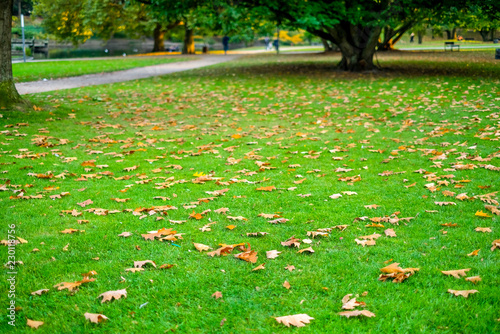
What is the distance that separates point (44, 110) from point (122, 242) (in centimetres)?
915

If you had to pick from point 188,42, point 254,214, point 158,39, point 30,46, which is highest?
point 158,39

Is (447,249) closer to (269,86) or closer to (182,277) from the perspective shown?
(182,277)

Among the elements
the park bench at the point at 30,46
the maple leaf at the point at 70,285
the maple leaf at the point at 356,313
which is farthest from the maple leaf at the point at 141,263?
the park bench at the point at 30,46

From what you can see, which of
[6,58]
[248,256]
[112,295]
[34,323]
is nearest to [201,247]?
[248,256]

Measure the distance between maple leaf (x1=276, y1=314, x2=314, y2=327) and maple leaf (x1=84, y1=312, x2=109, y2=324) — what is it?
46.9 inches

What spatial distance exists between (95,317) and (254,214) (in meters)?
2.34

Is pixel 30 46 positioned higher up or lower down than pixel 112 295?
higher up

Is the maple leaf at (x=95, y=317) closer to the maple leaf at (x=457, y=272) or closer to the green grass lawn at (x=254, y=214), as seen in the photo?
the green grass lawn at (x=254, y=214)

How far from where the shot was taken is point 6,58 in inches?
460

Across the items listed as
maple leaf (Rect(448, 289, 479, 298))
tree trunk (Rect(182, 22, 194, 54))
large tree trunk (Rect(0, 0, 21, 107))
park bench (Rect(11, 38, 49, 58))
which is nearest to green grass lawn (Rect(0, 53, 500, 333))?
maple leaf (Rect(448, 289, 479, 298))

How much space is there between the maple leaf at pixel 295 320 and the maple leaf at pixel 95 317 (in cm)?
119

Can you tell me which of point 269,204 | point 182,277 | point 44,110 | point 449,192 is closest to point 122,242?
point 182,277

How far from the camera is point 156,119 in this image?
39.9ft

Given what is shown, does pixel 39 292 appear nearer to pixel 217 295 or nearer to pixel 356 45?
pixel 217 295
